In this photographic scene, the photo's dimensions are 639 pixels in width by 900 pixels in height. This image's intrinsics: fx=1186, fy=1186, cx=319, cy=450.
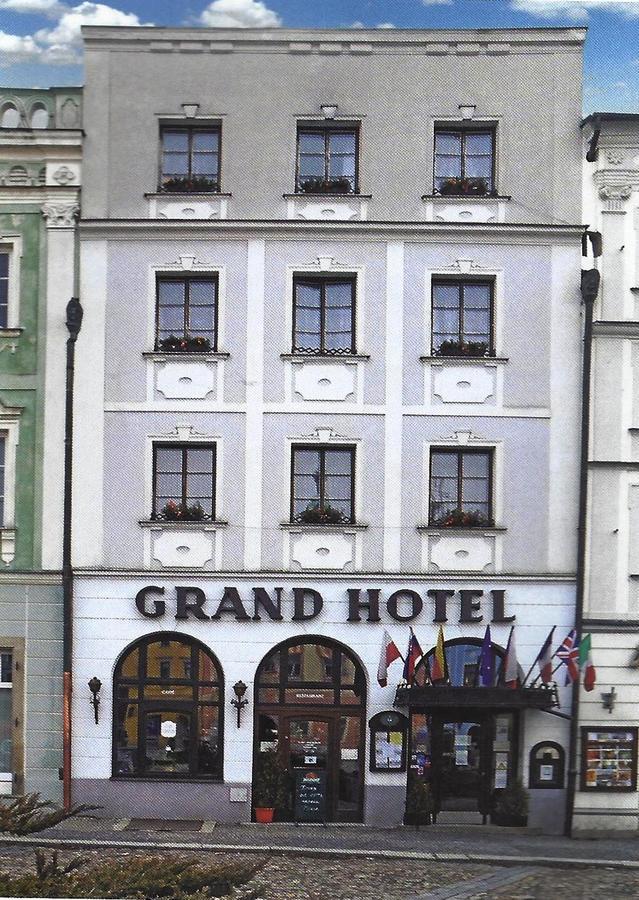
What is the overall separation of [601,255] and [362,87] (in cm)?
378

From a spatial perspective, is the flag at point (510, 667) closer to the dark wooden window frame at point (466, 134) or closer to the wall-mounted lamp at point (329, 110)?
the dark wooden window frame at point (466, 134)

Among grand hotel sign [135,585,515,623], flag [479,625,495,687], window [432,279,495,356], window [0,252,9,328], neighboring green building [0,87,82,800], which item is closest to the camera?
flag [479,625,495,687]

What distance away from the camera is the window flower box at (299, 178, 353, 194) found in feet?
50.6

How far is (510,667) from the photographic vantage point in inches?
578

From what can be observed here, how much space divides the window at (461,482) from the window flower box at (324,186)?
11.9ft

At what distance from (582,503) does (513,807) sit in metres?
3.96

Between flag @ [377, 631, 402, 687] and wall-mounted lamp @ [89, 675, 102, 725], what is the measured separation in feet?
11.8

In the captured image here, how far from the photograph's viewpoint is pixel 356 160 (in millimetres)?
15539

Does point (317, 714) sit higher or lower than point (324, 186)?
lower

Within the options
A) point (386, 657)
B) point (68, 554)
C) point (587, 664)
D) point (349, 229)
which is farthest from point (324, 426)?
point (587, 664)

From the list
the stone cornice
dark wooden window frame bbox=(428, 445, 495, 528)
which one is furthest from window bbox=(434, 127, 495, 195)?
dark wooden window frame bbox=(428, 445, 495, 528)

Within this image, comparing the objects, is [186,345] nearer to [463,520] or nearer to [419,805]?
[463,520]

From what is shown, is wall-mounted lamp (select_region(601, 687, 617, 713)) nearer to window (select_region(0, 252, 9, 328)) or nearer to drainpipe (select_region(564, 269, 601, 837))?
drainpipe (select_region(564, 269, 601, 837))

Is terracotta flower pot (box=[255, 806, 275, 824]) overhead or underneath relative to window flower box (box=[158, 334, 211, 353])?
underneath
